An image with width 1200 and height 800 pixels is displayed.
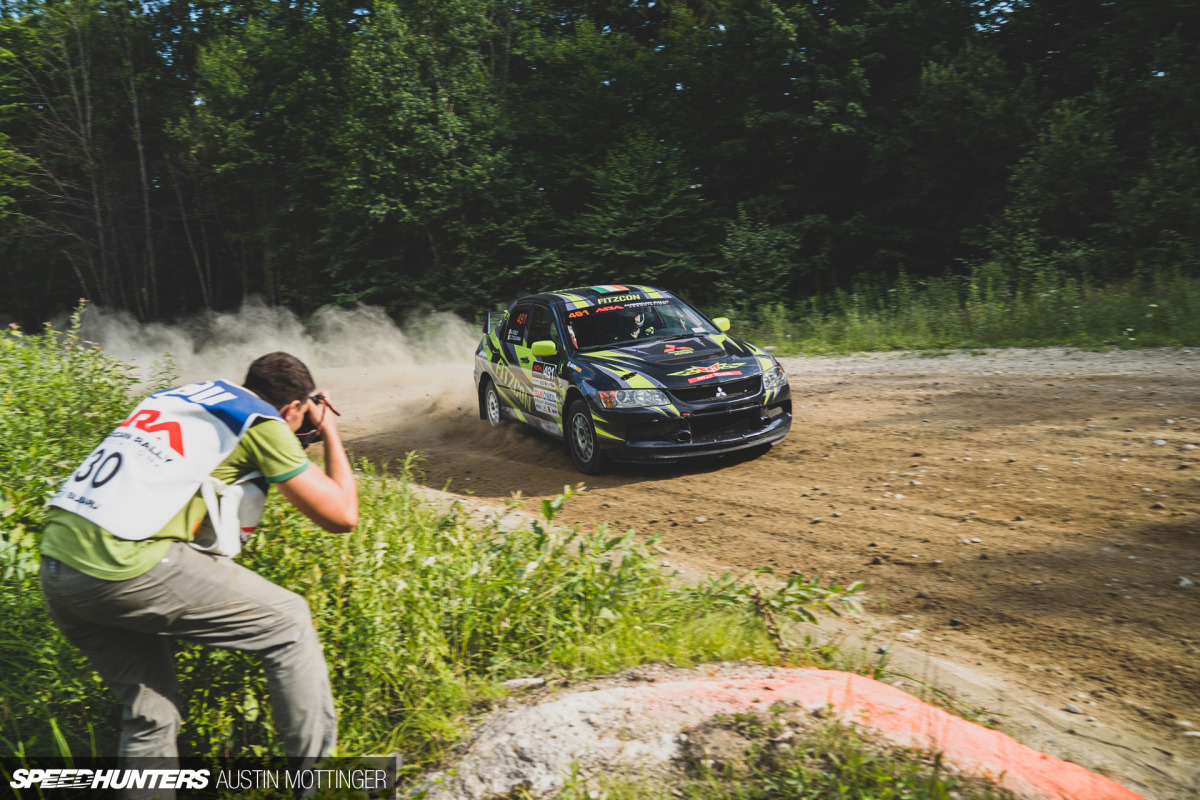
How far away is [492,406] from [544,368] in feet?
7.01

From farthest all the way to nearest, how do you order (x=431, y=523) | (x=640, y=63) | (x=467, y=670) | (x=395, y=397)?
(x=640, y=63)
(x=395, y=397)
(x=431, y=523)
(x=467, y=670)

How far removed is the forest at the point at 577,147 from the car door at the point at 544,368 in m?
12.1

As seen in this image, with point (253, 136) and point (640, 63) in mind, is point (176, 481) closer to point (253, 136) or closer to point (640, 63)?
point (640, 63)

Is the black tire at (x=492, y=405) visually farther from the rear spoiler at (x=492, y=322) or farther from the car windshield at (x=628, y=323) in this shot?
the car windshield at (x=628, y=323)

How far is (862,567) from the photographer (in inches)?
223

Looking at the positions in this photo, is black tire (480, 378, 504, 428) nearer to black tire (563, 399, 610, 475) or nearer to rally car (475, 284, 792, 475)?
rally car (475, 284, 792, 475)

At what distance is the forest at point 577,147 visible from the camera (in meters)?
20.1

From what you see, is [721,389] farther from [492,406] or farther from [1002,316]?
[1002,316]

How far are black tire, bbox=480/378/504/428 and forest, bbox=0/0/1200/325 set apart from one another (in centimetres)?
1175

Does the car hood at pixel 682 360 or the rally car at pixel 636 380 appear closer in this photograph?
the rally car at pixel 636 380

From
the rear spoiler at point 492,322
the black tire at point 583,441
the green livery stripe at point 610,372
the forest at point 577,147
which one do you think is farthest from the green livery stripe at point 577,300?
the forest at point 577,147

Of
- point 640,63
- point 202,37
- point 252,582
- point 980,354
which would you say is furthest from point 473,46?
point 252,582

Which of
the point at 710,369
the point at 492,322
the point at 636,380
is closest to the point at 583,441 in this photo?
the point at 636,380

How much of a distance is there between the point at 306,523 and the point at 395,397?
1176cm
